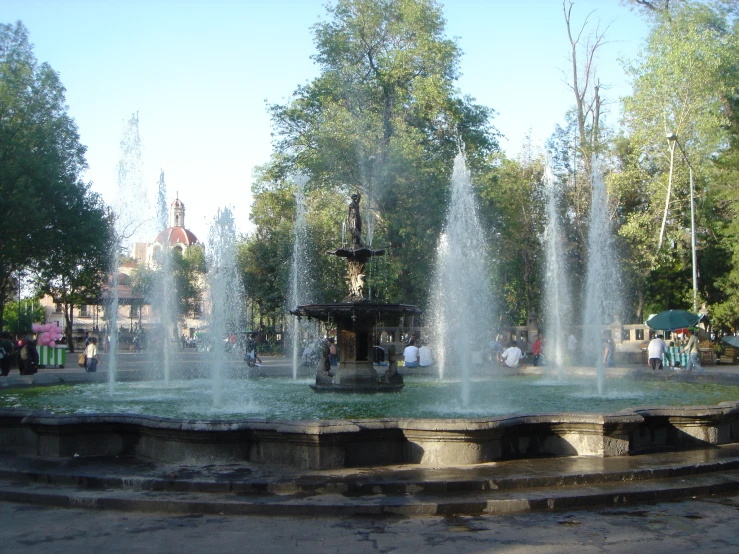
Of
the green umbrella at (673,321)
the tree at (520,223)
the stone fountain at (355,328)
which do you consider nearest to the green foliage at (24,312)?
the tree at (520,223)

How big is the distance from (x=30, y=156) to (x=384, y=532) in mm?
28344

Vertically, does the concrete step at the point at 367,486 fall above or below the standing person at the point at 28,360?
below

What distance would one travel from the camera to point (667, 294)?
4000 centimetres

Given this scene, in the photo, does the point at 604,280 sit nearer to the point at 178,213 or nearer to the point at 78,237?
the point at 78,237

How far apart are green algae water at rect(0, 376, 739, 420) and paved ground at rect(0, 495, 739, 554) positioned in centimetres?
419

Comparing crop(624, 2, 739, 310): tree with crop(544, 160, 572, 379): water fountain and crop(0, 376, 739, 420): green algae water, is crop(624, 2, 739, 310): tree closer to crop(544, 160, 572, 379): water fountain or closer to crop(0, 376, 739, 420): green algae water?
crop(544, 160, 572, 379): water fountain

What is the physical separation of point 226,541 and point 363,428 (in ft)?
7.35

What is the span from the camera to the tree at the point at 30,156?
29156mm

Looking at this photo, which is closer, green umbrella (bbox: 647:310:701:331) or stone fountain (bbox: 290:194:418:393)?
stone fountain (bbox: 290:194:418:393)

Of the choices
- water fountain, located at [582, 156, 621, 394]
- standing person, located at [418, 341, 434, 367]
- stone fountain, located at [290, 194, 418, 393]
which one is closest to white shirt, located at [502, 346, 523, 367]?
standing person, located at [418, 341, 434, 367]

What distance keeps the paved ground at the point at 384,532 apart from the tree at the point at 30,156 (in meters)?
24.6

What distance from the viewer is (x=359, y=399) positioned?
48.7ft

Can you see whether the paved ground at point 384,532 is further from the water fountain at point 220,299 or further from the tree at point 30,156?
the tree at point 30,156

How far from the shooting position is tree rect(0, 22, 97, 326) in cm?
2916
